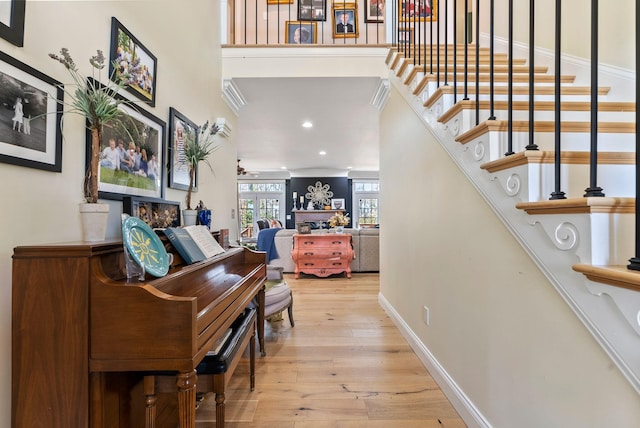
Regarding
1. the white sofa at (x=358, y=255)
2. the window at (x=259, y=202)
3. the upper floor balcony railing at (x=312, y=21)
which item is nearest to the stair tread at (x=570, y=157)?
the upper floor balcony railing at (x=312, y=21)

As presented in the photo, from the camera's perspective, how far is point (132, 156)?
1.58 meters

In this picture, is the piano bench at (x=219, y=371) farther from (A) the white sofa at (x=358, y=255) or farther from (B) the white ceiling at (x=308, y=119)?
(A) the white sofa at (x=358, y=255)

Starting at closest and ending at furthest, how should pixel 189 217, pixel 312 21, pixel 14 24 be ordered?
pixel 14 24 < pixel 189 217 < pixel 312 21

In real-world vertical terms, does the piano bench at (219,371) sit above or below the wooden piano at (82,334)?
below

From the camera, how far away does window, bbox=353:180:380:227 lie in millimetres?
10102

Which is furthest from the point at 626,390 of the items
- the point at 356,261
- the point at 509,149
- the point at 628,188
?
the point at 356,261

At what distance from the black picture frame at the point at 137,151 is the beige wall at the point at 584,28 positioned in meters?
2.74

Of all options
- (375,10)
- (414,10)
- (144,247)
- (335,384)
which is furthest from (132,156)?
(375,10)

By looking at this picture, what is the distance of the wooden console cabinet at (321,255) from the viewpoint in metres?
5.18

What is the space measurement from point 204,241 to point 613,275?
65.5 inches

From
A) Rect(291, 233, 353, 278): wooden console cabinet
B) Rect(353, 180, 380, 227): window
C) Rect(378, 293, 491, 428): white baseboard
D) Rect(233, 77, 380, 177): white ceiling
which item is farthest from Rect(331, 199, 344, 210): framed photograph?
Rect(378, 293, 491, 428): white baseboard

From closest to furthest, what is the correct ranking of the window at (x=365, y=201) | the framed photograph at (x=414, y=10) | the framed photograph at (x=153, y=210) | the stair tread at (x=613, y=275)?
1. the stair tread at (x=613, y=275)
2. the framed photograph at (x=153, y=210)
3. the framed photograph at (x=414, y=10)
4. the window at (x=365, y=201)

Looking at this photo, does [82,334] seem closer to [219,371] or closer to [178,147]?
[219,371]

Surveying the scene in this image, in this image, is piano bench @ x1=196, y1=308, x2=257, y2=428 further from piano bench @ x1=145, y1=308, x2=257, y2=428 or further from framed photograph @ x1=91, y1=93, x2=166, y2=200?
framed photograph @ x1=91, y1=93, x2=166, y2=200
